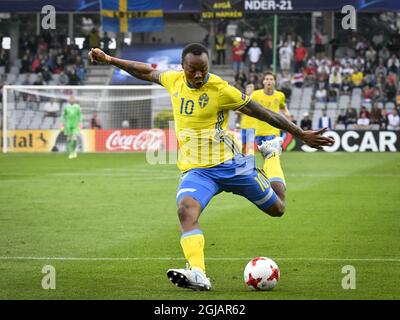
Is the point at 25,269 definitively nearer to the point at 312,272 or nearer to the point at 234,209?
the point at 312,272

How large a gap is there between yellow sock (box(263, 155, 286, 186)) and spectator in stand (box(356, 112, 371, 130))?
81.9 feet

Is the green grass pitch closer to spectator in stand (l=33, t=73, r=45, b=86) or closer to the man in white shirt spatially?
spectator in stand (l=33, t=73, r=45, b=86)

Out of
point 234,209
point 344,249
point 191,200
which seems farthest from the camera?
point 234,209

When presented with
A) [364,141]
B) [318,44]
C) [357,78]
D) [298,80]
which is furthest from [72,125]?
[318,44]

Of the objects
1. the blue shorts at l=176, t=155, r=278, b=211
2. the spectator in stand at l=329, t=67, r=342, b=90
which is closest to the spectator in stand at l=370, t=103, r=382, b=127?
the spectator in stand at l=329, t=67, r=342, b=90

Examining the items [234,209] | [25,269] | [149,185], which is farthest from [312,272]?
[149,185]

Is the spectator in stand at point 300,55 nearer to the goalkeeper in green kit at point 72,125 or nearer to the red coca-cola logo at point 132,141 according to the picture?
the red coca-cola logo at point 132,141

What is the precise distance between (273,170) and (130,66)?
3879 mm

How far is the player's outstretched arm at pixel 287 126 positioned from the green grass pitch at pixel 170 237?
4.65 feet

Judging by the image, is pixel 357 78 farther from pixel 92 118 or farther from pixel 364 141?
pixel 92 118

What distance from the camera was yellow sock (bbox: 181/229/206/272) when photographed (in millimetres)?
9023

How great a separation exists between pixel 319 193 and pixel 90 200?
4.99m

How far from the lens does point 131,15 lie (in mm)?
38438

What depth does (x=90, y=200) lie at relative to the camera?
18.8m
